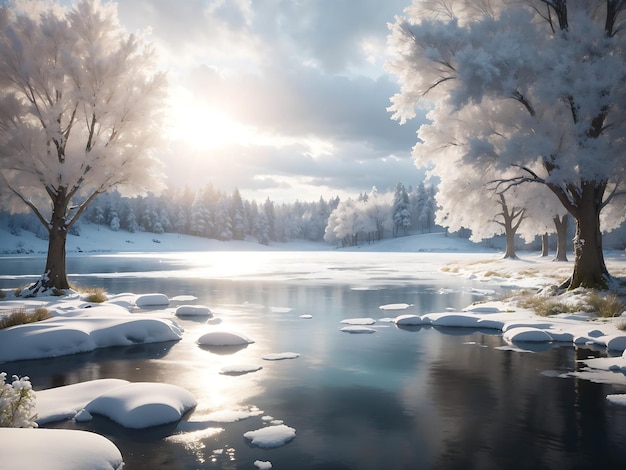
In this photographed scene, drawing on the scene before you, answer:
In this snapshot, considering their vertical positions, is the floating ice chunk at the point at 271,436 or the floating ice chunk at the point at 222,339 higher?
the floating ice chunk at the point at 222,339

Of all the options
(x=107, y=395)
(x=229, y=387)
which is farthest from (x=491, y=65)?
(x=107, y=395)

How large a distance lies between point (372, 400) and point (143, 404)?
377cm

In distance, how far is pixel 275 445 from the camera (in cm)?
634

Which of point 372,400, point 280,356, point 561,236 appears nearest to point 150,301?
point 280,356

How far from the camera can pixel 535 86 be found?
1652 centimetres

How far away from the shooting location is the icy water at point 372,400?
6.00 metres

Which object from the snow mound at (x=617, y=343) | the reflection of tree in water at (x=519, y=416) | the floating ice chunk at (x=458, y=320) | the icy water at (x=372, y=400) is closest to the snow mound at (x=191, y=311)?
the icy water at (x=372, y=400)

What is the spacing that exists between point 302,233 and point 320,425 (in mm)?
157123

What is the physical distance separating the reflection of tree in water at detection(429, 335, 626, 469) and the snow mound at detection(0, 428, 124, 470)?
12.8ft

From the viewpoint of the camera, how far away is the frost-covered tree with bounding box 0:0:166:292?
18688 millimetres

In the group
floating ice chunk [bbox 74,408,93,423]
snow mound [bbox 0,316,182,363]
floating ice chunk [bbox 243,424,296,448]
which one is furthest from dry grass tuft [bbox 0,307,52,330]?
floating ice chunk [bbox 243,424,296,448]

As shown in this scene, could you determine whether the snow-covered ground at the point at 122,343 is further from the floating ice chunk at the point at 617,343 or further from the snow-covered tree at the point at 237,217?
the snow-covered tree at the point at 237,217

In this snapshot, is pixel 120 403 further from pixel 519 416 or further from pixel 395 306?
pixel 395 306

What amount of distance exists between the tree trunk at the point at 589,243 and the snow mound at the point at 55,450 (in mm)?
17371
